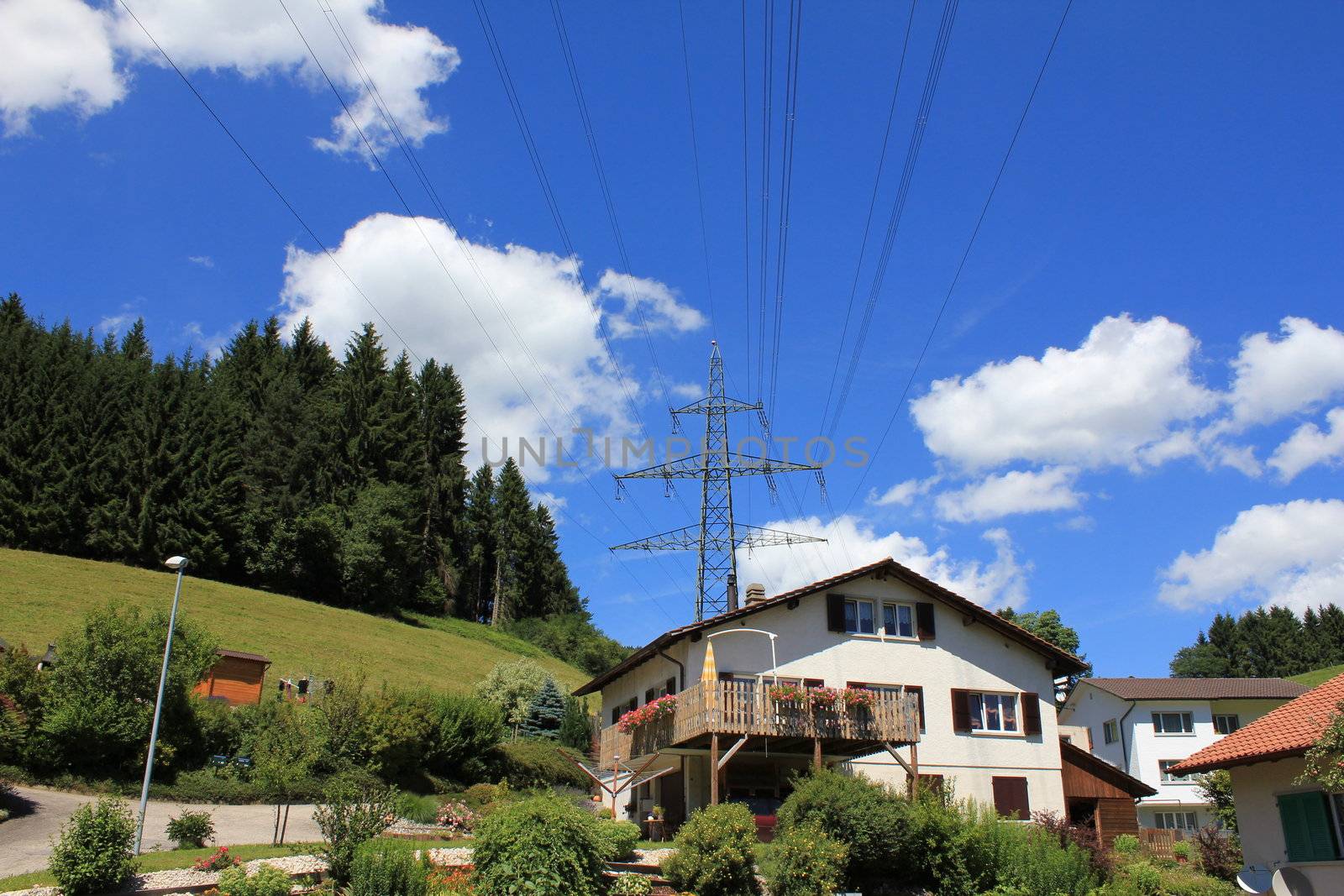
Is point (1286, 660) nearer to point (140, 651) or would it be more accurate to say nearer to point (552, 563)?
point (552, 563)

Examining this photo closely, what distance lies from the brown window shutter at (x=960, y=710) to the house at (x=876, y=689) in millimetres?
28

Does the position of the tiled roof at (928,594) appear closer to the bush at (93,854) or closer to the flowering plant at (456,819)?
the flowering plant at (456,819)

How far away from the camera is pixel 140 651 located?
99.5ft

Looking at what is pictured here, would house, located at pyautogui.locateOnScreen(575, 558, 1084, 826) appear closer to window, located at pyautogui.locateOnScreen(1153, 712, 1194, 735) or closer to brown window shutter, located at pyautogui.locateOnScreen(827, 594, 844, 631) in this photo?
brown window shutter, located at pyautogui.locateOnScreen(827, 594, 844, 631)

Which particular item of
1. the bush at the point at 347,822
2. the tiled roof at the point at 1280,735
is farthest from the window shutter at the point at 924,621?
the bush at the point at 347,822

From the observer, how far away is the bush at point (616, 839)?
17062 millimetres

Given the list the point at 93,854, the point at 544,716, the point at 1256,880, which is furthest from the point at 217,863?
the point at 544,716

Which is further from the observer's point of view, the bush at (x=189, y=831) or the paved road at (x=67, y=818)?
the bush at (x=189, y=831)

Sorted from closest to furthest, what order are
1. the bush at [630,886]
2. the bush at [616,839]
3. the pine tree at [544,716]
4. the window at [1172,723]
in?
the bush at [630,886]
the bush at [616,839]
the window at [1172,723]
the pine tree at [544,716]

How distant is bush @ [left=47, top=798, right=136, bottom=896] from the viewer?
15680mm

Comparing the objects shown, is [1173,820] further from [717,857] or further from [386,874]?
[386,874]

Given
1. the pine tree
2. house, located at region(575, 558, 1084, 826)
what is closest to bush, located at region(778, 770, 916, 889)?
house, located at region(575, 558, 1084, 826)

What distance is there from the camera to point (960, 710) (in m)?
30.2

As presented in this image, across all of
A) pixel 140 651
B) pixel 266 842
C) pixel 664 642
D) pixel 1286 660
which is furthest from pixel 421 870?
pixel 1286 660
